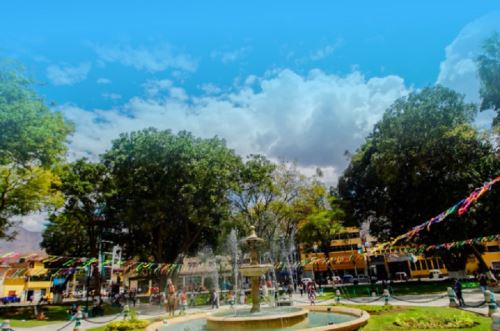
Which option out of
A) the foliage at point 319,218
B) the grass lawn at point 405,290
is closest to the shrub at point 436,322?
the grass lawn at point 405,290

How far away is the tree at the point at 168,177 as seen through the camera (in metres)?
28.7

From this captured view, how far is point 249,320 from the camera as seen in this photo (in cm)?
1081

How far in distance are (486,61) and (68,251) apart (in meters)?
51.0

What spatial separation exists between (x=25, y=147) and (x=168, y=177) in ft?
35.1

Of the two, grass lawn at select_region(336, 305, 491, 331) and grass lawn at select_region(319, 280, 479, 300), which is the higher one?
grass lawn at select_region(336, 305, 491, 331)

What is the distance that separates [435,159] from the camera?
26844 millimetres

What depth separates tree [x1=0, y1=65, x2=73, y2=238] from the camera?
20.6 meters

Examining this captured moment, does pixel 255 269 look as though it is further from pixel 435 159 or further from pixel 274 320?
pixel 435 159

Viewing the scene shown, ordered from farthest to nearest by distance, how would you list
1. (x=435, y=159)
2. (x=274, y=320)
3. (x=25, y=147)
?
(x=435, y=159), (x=25, y=147), (x=274, y=320)

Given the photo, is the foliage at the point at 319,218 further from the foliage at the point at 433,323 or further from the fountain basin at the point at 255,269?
the foliage at the point at 433,323

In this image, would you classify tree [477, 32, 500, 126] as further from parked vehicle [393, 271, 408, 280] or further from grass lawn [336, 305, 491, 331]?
parked vehicle [393, 271, 408, 280]

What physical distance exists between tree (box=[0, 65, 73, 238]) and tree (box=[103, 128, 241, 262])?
220 inches

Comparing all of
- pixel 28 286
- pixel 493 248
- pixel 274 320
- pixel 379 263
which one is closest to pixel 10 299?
pixel 28 286

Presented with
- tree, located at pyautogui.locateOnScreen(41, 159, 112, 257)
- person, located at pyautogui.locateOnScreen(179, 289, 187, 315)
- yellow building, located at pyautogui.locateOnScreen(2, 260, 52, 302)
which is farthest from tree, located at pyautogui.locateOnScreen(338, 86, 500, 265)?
yellow building, located at pyautogui.locateOnScreen(2, 260, 52, 302)
